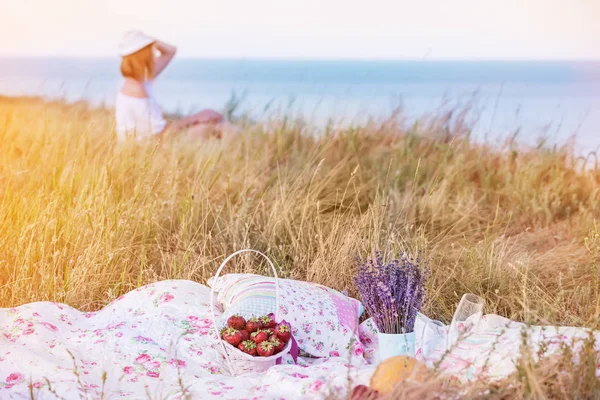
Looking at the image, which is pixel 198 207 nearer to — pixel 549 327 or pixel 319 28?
pixel 549 327

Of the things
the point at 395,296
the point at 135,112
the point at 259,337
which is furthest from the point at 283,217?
the point at 135,112

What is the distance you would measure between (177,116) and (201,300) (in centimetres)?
625

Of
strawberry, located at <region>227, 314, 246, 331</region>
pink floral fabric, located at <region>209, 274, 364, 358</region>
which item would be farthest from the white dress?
strawberry, located at <region>227, 314, 246, 331</region>

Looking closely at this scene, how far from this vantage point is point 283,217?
4191mm

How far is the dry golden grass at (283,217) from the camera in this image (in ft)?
12.3

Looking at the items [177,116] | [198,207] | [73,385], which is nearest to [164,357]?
[73,385]

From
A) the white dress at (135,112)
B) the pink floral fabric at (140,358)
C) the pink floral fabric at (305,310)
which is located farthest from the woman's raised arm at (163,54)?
the pink floral fabric at (305,310)

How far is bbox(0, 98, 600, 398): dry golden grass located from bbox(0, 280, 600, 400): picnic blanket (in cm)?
31

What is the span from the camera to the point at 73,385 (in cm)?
263

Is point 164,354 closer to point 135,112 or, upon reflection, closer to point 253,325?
point 253,325

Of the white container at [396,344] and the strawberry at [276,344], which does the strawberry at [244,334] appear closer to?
the strawberry at [276,344]

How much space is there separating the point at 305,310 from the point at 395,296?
0.63m

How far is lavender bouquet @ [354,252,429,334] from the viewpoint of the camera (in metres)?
2.75

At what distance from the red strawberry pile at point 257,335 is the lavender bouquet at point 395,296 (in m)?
0.35
